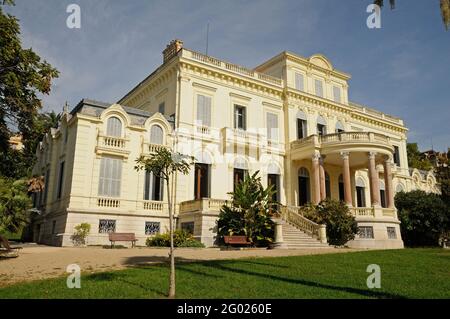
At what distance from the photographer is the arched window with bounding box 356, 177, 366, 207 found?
30766mm

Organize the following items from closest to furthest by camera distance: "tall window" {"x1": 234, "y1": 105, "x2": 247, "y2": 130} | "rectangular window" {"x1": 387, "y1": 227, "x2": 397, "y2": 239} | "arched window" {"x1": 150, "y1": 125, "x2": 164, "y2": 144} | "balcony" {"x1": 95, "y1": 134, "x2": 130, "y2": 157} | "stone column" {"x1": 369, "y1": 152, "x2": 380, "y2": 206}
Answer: "balcony" {"x1": 95, "y1": 134, "x2": 130, "y2": 157} < "arched window" {"x1": 150, "y1": 125, "x2": 164, "y2": 144} < "rectangular window" {"x1": 387, "y1": 227, "x2": 397, "y2": 239} < "stone column" {"x1": 369, "y1": 152, "x2": 380, "y2": 206} < "tall window" {"x1": 234, "y1": 105, "x2": 247, "y2": 130}

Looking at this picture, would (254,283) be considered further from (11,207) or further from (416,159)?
(416,159)

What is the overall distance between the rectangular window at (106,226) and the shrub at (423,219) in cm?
1931

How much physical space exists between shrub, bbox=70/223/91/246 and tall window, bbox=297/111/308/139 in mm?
16755

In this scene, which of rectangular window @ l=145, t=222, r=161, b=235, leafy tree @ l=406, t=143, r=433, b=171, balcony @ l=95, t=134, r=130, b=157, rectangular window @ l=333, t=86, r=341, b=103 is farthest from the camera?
leafy tree @ l=406, t=143, r=433, b=171

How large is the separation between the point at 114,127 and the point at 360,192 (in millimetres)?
20695

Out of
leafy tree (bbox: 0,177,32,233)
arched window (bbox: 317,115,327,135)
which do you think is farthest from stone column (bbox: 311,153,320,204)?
leafy tree (bbox: 0,177,32,233)

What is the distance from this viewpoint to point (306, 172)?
28.0m

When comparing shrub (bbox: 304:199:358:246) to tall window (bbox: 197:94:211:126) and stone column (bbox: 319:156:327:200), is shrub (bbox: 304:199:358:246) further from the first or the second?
tall window (bbox: 197:94:211:126)

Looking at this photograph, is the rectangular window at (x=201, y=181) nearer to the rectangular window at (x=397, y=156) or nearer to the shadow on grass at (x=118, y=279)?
the shadow on grass at (x=118, y=279)

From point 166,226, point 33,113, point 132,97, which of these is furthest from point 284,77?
point 33,113
